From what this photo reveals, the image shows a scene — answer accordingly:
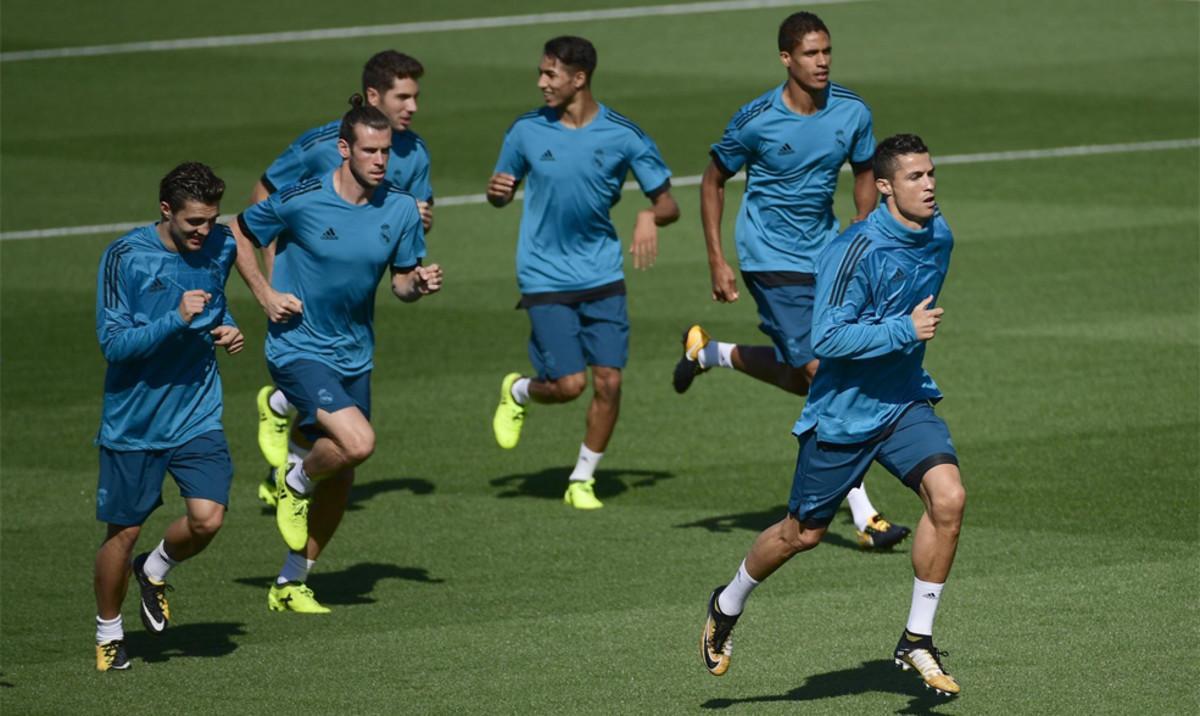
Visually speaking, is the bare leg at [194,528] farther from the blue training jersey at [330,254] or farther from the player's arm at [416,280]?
the player's arm at [416,280]

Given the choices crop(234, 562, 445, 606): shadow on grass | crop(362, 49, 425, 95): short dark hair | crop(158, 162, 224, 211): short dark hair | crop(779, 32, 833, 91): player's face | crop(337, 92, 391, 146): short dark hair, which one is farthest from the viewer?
crop(362, 49, 425, 95): short dark hair

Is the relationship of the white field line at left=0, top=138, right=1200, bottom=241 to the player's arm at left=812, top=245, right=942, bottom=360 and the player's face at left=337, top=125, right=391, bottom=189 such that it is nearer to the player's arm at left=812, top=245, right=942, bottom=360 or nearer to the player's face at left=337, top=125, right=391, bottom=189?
the player's face at left=337, top=125, right=391, bottom=189

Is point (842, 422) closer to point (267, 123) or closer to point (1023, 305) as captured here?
point (1023, 305)

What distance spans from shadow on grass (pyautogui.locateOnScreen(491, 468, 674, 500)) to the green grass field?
27 mm

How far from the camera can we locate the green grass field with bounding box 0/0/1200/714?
907 cm

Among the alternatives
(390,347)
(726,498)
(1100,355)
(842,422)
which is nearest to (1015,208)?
(1100,355)

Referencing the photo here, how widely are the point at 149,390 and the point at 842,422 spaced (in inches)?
A: 130

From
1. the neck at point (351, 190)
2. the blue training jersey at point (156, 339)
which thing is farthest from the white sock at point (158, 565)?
the neck at point (351, 190)

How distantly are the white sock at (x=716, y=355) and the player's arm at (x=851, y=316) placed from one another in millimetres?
3773

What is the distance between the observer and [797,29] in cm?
1125

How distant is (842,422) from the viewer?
8336 millimetres

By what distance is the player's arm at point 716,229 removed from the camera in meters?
11.5

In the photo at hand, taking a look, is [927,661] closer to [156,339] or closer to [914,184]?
[914,184]

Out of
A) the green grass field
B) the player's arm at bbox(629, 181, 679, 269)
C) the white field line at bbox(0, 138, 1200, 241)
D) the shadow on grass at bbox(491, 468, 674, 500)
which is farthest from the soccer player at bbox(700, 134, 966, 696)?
the white field line at bbox(0, 138, 1200, 241)
